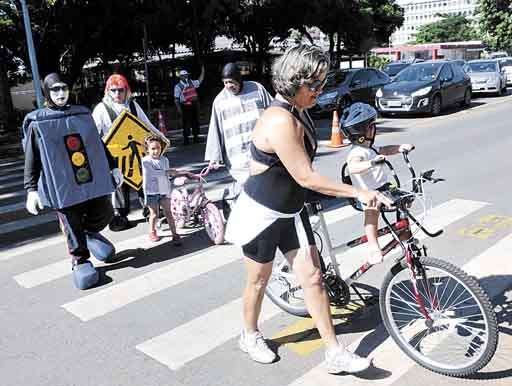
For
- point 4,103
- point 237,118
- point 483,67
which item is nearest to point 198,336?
point 237,118

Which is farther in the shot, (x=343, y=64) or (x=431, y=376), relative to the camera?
(x=343, y=64)

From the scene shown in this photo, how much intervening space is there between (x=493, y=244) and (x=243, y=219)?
3.21 meters

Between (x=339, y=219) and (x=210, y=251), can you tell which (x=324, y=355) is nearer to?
(x=210, y=251)

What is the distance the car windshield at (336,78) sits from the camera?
58.3 feet

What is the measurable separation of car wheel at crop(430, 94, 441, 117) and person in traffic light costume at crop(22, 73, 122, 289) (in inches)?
499

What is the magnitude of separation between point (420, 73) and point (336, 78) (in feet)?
8.98

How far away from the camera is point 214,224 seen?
581 centimetres

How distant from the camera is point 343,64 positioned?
47844 mm

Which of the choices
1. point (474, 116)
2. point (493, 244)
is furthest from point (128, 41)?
point (493, 244)

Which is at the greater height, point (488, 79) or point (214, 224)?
point (488, 79)

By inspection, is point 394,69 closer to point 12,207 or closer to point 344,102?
point 344,102

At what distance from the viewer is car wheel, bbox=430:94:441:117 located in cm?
1580

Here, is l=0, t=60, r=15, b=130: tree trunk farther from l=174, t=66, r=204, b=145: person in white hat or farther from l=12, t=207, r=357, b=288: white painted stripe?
l=12, t=207, r=357, b=288: white painted stripe

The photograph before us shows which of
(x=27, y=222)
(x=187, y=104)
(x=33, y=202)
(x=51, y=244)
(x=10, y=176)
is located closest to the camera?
(x=33, y=202)
